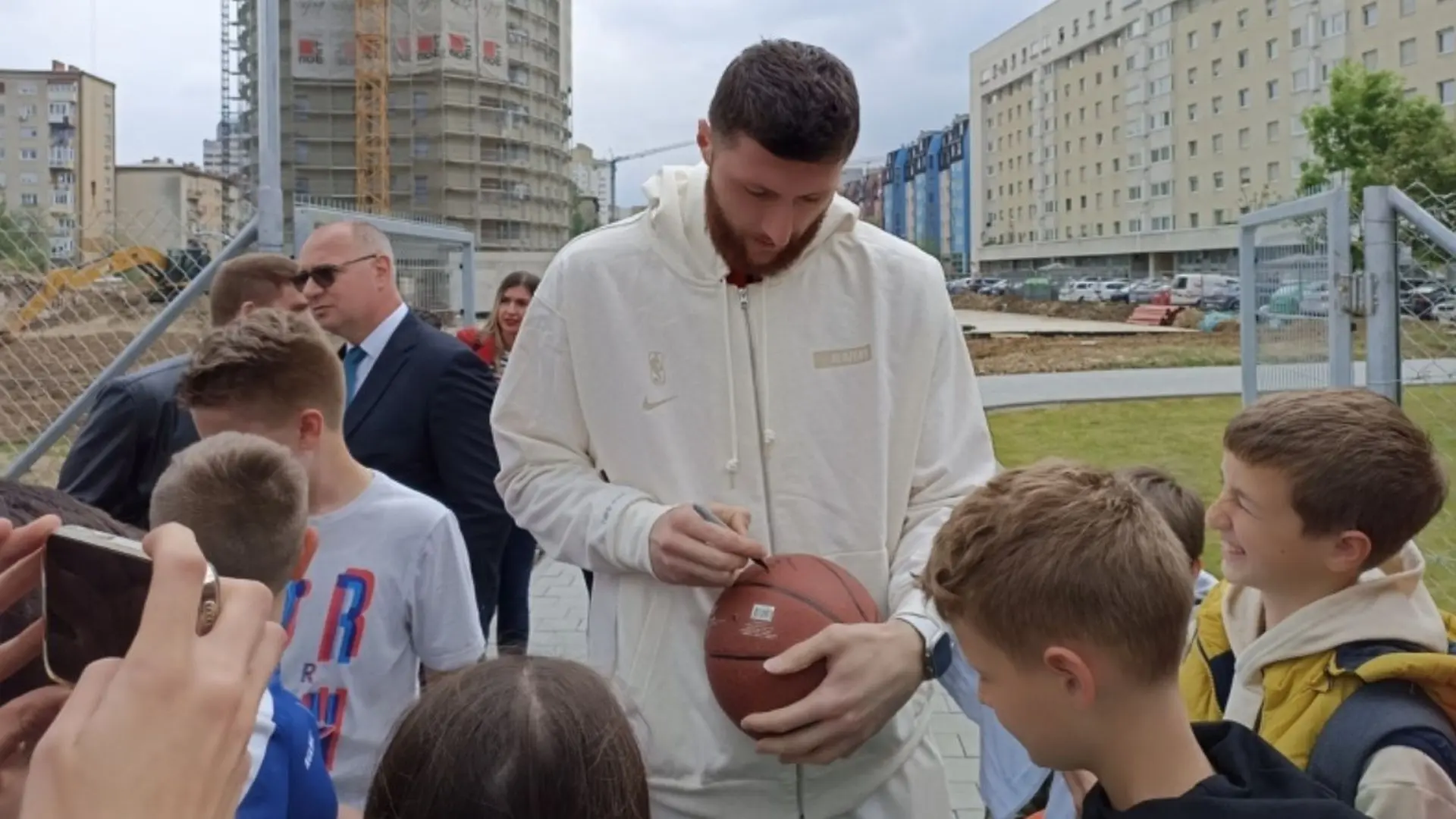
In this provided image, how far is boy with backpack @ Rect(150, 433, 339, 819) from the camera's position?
2146 millimetres

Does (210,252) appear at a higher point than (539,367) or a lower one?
higher

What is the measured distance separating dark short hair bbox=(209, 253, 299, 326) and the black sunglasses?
2.0 inches

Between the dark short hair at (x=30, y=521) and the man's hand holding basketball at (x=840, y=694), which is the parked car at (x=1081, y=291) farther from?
the dark short hair at (x=30, y=521)

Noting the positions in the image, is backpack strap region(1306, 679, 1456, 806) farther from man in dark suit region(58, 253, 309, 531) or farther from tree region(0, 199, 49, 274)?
tree region(0, 199, 49, 274)

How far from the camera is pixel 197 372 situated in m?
3.21

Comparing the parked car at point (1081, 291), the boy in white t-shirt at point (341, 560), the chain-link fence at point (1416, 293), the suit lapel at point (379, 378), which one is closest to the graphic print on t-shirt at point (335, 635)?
the boy in white t-shirt at point (341, 560)

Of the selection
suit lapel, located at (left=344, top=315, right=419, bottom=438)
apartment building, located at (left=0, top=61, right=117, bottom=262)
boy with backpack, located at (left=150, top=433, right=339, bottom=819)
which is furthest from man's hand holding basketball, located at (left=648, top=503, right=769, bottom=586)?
apartment building, located at (left=0, top=61, right=117, bottom=262)

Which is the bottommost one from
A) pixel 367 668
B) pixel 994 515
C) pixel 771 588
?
pixel 367 668

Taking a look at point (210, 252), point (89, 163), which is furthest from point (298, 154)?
point (210, 252)

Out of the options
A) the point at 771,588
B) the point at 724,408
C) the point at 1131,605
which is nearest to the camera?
the point at 1131,605

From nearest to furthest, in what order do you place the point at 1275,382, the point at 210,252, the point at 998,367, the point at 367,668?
the point at 367,668, the point at 1275,382, the point at 210,252, the point at 998,367

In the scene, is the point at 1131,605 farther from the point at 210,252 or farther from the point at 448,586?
the point at 210,252

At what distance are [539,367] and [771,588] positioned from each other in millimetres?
677

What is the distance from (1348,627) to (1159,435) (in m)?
14.0
